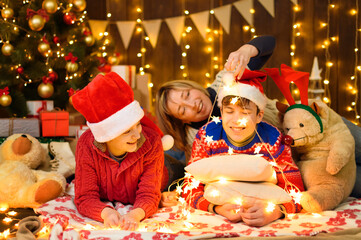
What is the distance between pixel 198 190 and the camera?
179cm

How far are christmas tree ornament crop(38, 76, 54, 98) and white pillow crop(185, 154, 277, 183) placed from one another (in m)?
1.74

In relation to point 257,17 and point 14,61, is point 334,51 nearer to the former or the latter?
point 257,17

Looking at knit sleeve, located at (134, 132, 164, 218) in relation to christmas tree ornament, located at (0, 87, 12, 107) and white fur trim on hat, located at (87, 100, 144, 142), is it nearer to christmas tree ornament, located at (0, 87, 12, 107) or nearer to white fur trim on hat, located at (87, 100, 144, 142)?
white fur trim on hat, located at (87, 100, 144, 142)

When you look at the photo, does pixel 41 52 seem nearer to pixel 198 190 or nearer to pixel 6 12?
pixel 6 12

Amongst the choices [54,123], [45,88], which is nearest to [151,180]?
[54,123]

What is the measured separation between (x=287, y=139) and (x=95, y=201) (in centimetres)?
86

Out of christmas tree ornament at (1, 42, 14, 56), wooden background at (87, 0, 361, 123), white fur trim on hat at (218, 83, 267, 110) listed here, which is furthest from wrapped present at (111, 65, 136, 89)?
white fur trim on hat at (218, 83, 267, 110)

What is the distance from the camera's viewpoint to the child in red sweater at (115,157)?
1546 millimetres

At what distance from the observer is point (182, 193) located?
187 cm

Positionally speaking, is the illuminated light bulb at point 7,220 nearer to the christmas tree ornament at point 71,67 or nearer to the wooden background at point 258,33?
the christmas tree ornament at point 71,67

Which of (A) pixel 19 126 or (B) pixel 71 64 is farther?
(B) pixel 71 64

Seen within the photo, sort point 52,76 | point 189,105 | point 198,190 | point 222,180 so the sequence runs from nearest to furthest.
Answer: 1. point 222,180
2. point 198,190
3. point 189,105
4. point 52,76

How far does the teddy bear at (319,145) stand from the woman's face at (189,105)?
485mm

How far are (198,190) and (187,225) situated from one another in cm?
27
